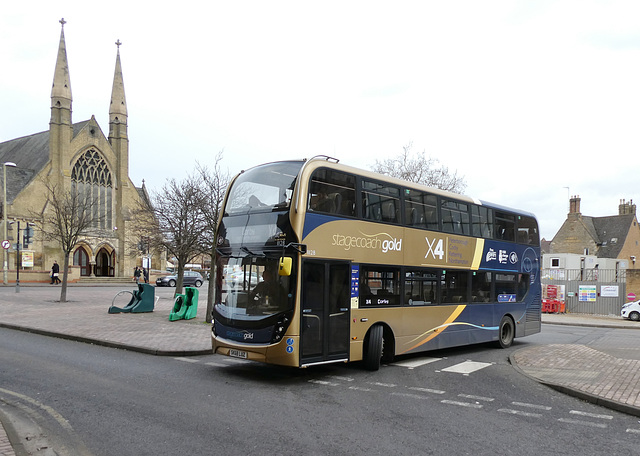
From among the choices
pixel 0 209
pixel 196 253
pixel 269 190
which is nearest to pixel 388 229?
pixel 269 190

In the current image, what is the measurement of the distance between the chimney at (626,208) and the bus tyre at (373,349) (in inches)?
2211

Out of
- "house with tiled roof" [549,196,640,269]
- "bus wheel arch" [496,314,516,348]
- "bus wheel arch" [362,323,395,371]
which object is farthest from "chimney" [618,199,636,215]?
"bus wheel arch" [362,323,395,371]

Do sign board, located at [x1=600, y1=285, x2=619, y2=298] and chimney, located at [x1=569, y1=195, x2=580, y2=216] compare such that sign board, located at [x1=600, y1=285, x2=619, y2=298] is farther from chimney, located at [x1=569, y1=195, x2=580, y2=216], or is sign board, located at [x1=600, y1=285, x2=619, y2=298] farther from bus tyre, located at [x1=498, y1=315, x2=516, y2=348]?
chimney, located at [x1=569, y1=195, x2=580, y2=216]

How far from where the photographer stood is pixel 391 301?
10.6 meters

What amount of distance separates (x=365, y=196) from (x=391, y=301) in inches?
89.8

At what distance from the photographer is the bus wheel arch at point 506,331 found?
46.0 feet

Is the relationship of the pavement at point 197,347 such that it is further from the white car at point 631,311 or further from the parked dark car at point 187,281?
the parked dark car at point 187,281

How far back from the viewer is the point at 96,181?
54.6 meters

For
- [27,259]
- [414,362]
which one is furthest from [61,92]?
[414,362]

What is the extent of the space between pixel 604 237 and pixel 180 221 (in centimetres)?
5150

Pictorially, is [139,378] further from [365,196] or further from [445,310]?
[445,310]

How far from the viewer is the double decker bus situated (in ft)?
28.8

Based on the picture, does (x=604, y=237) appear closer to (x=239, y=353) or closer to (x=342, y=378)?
(x=342, y=378)

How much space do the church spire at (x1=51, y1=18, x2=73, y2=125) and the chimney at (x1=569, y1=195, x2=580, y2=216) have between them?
5250 centimetres
